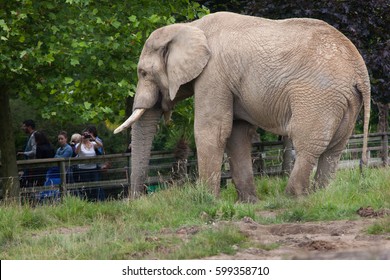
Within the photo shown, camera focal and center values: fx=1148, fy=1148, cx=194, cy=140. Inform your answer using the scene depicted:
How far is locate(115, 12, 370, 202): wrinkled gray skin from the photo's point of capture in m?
15.2

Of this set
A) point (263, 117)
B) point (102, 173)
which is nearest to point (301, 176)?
point (263, 117)

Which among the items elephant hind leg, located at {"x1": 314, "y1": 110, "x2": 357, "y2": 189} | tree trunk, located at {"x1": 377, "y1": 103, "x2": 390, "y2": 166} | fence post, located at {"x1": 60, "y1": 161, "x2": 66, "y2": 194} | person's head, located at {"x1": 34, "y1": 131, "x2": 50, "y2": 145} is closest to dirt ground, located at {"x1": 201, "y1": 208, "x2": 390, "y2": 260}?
elephant hind leg, located at {"x1": 314, "y1": 110, "x2": 357, "y2": 189}

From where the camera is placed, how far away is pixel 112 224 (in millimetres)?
13453

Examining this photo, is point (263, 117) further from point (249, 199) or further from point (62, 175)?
point (62, 175)

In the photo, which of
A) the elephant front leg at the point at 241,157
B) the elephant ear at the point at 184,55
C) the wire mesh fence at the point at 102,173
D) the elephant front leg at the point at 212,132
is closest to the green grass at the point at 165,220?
the elephant front leg at the point at 241,157

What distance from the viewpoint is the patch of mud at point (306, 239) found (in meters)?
11.0

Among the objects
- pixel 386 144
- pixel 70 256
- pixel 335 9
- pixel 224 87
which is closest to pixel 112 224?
pixel 70 256

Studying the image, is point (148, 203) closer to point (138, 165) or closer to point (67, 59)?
point (138, 165)

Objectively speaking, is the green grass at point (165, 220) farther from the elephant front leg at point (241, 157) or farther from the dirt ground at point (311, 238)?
Answer: the elephant front leg at point (241, 157)

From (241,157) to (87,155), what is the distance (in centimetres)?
375

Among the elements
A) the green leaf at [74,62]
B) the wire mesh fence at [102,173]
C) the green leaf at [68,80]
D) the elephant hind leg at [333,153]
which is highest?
the green leaf at [74,62]

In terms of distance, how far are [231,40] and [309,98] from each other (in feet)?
4.95

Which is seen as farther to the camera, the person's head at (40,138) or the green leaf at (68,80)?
the person's head at (40,138)

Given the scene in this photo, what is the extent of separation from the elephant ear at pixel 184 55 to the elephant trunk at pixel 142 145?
70 centimetres
